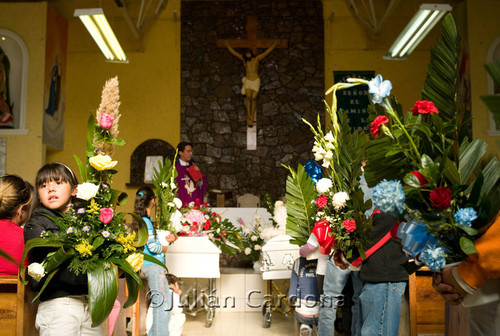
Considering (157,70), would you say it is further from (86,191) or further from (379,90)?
(379,90)

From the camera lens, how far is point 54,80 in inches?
364

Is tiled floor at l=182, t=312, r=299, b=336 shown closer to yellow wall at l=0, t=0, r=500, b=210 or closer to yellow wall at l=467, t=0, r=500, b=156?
yellow wall at l=0, t=0, r=500, b=210

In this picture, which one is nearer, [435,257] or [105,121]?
[435,257]

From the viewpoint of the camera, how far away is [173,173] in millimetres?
4410

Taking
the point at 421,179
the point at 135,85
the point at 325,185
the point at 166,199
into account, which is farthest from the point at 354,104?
the point at 421,179

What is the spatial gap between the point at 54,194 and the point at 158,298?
6.01ft

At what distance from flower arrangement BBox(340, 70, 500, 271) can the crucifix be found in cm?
797

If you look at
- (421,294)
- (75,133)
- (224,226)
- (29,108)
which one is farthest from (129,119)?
(421,294)

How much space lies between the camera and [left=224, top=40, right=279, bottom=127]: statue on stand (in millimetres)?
9492

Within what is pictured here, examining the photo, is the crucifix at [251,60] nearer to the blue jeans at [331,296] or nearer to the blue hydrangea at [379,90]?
the blue jeans at [331,296]

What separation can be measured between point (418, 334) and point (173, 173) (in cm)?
240

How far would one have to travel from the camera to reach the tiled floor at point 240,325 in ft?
15.4

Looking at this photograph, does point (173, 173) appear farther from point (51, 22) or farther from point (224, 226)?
point (51, 22)

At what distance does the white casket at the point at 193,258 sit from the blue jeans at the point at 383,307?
213cm
